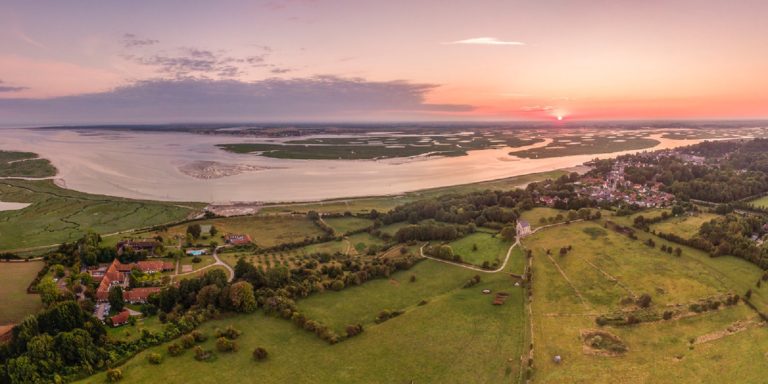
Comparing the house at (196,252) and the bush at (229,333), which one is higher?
the house at (196,252)

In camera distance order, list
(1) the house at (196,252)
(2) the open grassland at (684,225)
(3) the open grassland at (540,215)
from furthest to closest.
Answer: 1. (3) the open grassland at (540,215)
2. (2) the open grassland at (684,225)
3. (1) the house at (196,252)

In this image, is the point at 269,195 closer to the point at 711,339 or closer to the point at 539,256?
the point at 539,256

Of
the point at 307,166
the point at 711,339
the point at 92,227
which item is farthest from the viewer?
the point at 307,166

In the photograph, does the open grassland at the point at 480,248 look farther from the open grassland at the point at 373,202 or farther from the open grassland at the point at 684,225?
the open grassland at the point at 373,202

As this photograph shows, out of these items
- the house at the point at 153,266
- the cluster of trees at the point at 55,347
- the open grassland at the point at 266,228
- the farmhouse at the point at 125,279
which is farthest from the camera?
the open grassland at the point at 266,228

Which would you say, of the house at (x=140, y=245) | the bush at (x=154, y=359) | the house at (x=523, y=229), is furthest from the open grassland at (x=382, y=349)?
the house at (x=140, y=245)

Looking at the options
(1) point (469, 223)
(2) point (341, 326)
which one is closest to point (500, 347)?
(2) point (341, 326)

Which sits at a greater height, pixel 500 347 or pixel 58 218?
pixel 58 218
